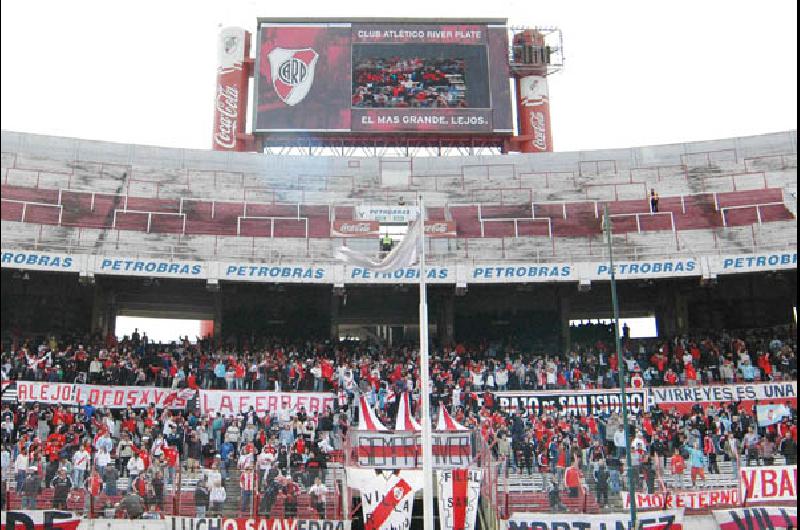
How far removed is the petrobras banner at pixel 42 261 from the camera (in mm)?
31500

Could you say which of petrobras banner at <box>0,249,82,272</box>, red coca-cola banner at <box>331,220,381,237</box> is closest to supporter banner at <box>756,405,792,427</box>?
red coca-cola banner at <box>331,220,381,237</box>

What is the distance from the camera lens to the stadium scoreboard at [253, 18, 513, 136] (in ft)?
138

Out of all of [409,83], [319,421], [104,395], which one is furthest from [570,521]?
[409,83]

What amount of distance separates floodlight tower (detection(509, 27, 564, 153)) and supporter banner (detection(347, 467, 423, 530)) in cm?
2564

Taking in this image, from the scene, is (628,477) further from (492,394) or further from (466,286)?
(466,286)

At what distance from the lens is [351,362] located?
3278cm

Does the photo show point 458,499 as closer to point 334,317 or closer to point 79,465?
point 79,465

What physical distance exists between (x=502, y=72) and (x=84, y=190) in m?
20.4

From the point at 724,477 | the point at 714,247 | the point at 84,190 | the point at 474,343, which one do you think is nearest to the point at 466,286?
the point at 474,343

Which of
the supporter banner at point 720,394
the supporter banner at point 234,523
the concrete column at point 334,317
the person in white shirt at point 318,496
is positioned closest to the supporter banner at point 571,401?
the supporter banner at point 720,394

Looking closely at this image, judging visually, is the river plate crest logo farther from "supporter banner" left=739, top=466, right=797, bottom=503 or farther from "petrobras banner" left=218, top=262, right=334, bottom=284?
"supporter banner" left=739, top=466, right=797, bottom=503

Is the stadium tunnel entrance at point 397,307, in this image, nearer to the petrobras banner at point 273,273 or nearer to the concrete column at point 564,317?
the concrete column at point 564,317

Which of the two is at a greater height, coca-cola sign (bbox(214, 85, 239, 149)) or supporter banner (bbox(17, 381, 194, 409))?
coca-cola sign (bbox(214, 85, 239, 149))

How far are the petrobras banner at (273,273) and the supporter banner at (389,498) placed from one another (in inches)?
541
